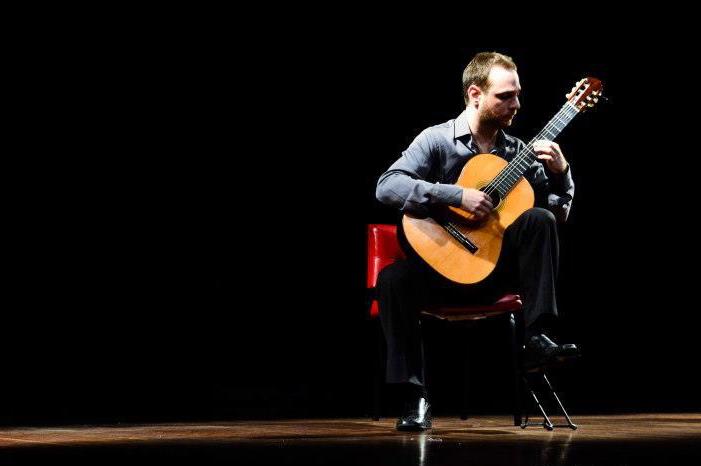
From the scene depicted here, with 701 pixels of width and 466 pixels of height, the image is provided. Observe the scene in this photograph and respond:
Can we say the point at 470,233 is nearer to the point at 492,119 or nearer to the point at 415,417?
the point at 492,119

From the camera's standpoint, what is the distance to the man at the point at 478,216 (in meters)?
2.71

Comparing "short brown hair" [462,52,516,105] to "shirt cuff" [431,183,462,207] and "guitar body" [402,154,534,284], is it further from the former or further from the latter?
"shirt cuff" [431,183,462,207]

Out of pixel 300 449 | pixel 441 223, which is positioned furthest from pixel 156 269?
pixel 300 449

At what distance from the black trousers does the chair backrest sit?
1.27 feet

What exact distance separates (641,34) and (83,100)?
2.60 meters

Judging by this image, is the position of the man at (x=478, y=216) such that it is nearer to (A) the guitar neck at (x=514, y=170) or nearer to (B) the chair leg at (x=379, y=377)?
(A) the guitar neck at (x=514, y=170)

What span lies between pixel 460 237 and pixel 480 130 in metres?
0.39

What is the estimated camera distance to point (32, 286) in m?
3.92

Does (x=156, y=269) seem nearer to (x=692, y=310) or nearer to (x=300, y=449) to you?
(x=300, y=449)

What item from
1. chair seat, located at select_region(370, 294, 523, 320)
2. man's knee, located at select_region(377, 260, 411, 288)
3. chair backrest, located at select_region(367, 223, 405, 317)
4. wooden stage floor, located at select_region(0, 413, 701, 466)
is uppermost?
chair backrest, located at select_region(367, 223, 405, 317)

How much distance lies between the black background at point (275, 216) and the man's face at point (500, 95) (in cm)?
142

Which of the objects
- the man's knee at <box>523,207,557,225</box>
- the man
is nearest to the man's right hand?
the man

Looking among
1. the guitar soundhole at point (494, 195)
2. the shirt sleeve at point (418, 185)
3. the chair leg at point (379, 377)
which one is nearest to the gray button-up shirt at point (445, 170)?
the shirt sleeve at point (418, 185)

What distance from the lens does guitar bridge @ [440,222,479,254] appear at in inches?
114
